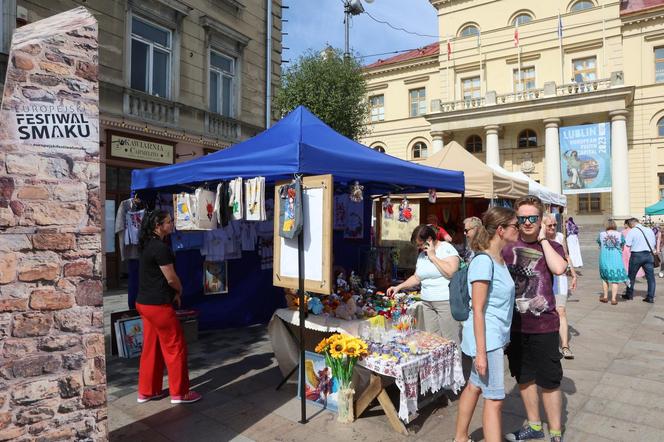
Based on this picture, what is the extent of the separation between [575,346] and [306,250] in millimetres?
4267

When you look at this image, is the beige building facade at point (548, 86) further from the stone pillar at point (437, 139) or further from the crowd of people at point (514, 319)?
the crowd of people at point (514, 319)

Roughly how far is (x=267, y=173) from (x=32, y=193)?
1949 mm

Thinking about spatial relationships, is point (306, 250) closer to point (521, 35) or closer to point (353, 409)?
point (353, 409)

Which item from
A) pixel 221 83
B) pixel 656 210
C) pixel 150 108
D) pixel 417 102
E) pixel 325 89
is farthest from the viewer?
pixel 417 102

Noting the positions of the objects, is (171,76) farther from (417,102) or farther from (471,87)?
(417,102)

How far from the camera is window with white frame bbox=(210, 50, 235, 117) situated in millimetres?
12773

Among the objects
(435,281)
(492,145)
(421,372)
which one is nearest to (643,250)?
(435,281)

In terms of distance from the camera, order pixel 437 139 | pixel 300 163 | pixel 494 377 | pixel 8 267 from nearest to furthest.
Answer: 1. pixel 8 267
2. pixel 494 377
3. pixel 300 163
4. pixel 437 139

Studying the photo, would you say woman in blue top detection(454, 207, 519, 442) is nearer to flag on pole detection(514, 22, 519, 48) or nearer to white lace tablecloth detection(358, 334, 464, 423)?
white lace tablecloth detection(358, 334, 464, 423)

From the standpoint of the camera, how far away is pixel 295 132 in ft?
13.9

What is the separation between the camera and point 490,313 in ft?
8.96

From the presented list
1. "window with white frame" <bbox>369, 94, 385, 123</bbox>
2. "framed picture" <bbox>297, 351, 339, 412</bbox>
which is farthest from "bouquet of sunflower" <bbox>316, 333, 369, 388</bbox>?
"window with white frame" <bbox>369, 94, 385, 123</bbox>

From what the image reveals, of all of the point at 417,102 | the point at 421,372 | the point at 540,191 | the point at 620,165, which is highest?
the point at 417,102

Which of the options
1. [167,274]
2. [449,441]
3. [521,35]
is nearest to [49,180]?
[167,274]
